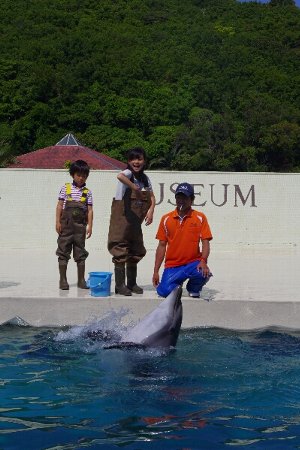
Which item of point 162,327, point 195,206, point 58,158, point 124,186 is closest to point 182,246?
point 124,186

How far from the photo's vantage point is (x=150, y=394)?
224 inches

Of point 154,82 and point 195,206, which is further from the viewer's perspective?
point 154,82

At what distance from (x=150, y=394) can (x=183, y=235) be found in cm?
232

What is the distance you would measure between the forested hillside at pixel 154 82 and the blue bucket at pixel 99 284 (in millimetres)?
33097

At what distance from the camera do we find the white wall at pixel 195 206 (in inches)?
558

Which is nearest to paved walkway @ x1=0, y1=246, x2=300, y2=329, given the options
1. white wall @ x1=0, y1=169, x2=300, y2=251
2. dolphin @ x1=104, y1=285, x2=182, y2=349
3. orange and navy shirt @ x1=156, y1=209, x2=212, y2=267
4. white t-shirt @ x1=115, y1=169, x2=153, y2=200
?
orange and navy shirt @ x1=156, y1=209, x2=212, y2=267

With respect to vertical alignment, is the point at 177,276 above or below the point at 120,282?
above

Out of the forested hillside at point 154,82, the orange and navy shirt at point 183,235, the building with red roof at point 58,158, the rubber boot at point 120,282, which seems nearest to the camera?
the orange and navy shirt at point 183,235

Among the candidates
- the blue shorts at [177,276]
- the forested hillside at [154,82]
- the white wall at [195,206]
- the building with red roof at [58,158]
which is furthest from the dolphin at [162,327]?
the forested hillside at [154,82]

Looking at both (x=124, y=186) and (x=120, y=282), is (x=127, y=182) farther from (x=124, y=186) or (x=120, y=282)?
(x=120, y=282)

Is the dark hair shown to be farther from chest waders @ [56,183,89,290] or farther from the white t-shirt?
the white t-shirt

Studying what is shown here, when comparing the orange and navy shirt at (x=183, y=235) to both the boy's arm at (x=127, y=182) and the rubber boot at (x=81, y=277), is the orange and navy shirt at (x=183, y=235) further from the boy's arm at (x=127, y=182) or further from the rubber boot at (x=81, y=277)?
the rubber boot at (x=81, y=277)

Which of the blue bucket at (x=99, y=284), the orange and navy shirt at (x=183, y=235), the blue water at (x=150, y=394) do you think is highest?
the orange and navy shirt at (x=183, y=235)

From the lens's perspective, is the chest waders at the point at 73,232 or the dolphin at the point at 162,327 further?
the chest waders at the point at 73,232
